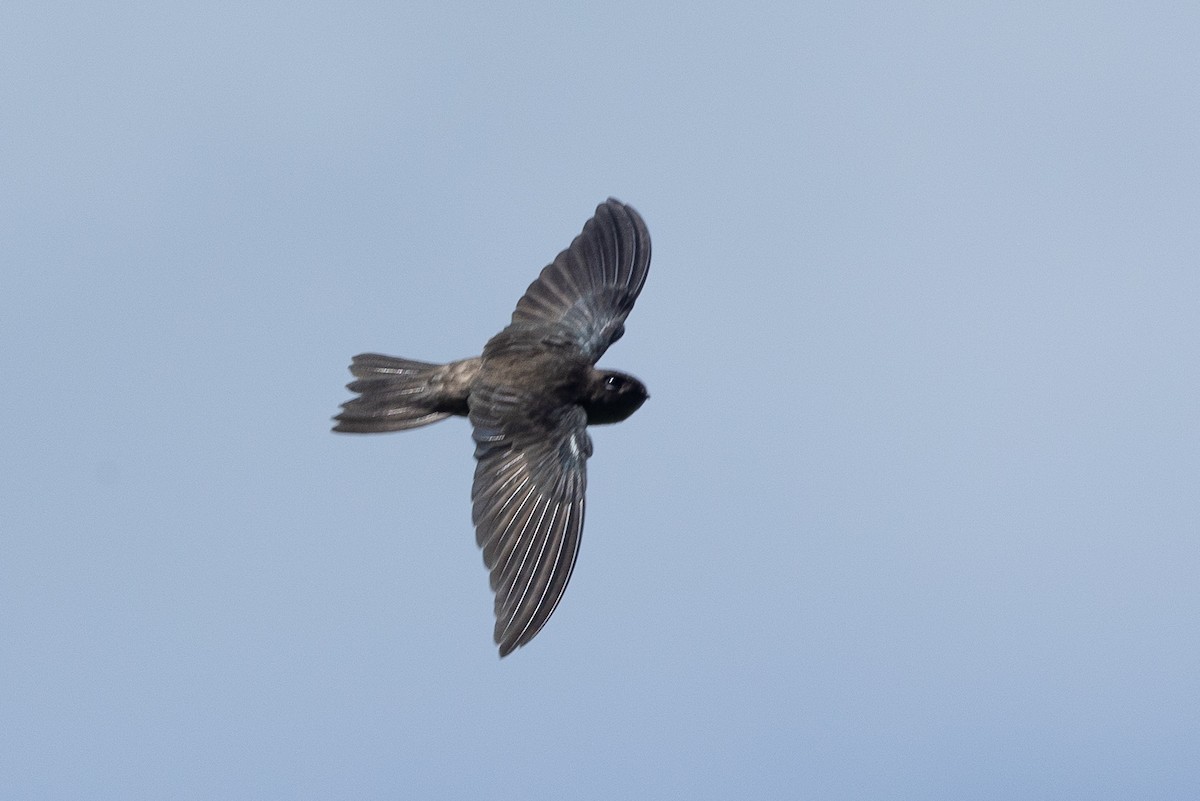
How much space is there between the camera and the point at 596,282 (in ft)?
52.1

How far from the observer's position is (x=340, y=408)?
15.0 metres

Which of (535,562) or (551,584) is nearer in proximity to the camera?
(551,584)

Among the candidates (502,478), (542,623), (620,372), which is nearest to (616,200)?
(620,372)

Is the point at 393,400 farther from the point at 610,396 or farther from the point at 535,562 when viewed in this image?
the point at 535,562

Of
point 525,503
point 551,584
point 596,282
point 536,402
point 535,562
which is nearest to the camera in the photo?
point 551,584

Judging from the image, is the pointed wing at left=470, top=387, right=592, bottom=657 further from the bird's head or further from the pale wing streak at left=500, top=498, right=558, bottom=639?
the bird's head

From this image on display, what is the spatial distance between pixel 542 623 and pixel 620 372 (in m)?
2.61

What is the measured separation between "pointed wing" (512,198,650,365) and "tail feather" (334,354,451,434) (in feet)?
2.80

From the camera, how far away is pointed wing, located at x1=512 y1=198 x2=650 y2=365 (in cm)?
1550

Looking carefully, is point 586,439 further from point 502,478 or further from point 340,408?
point 340,408

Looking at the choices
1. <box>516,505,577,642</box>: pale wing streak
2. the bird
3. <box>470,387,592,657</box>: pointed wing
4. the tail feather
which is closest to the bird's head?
the bird

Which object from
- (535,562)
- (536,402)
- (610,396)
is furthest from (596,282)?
(535,562)

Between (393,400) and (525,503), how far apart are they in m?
1.72

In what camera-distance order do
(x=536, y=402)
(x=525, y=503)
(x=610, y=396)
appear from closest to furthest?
(x=525, y=503) < (x=536, y=402) < (x=610, y=396)
